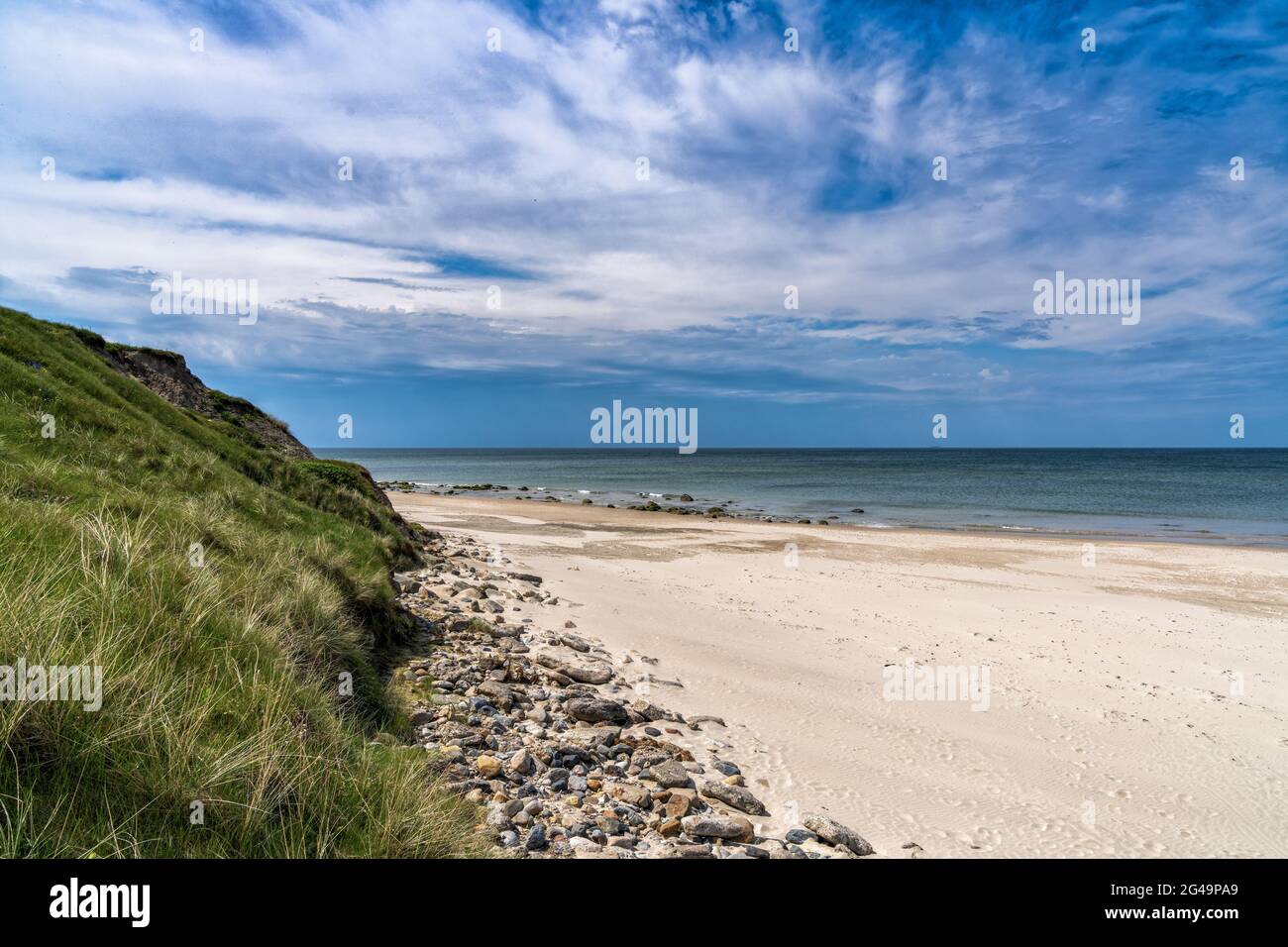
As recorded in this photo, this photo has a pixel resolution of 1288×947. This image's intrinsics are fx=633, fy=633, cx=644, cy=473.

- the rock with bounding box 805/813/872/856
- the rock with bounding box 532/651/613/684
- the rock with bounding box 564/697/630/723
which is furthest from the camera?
the rock with bounding box 532/651/613/684

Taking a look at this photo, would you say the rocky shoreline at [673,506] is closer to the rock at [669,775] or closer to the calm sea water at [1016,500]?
the calm sea water at [1016,500]

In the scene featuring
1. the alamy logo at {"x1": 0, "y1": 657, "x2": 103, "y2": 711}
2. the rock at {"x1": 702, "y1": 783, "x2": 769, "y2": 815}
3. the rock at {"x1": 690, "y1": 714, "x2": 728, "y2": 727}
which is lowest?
the rock at {"x1": 690, "y1": 714, "x2": 728, "y2": 727}

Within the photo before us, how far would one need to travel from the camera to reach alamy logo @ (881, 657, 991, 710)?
33.5 ft

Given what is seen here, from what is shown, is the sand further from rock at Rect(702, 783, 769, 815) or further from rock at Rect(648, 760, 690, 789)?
rock at Rect(648, 760, 690, 789)

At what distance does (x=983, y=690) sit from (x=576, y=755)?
7.72m

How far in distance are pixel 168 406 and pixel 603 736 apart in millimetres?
13516

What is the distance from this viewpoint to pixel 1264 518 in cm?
4391

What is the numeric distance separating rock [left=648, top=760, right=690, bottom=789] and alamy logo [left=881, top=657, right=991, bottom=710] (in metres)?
5.03

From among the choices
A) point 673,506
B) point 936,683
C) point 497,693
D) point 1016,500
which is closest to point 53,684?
point 497,693

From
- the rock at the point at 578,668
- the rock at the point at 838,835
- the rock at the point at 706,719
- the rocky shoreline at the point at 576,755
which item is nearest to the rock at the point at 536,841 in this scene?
the rocky shoreline at the point at 576,755

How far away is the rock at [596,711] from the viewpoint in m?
7.72
